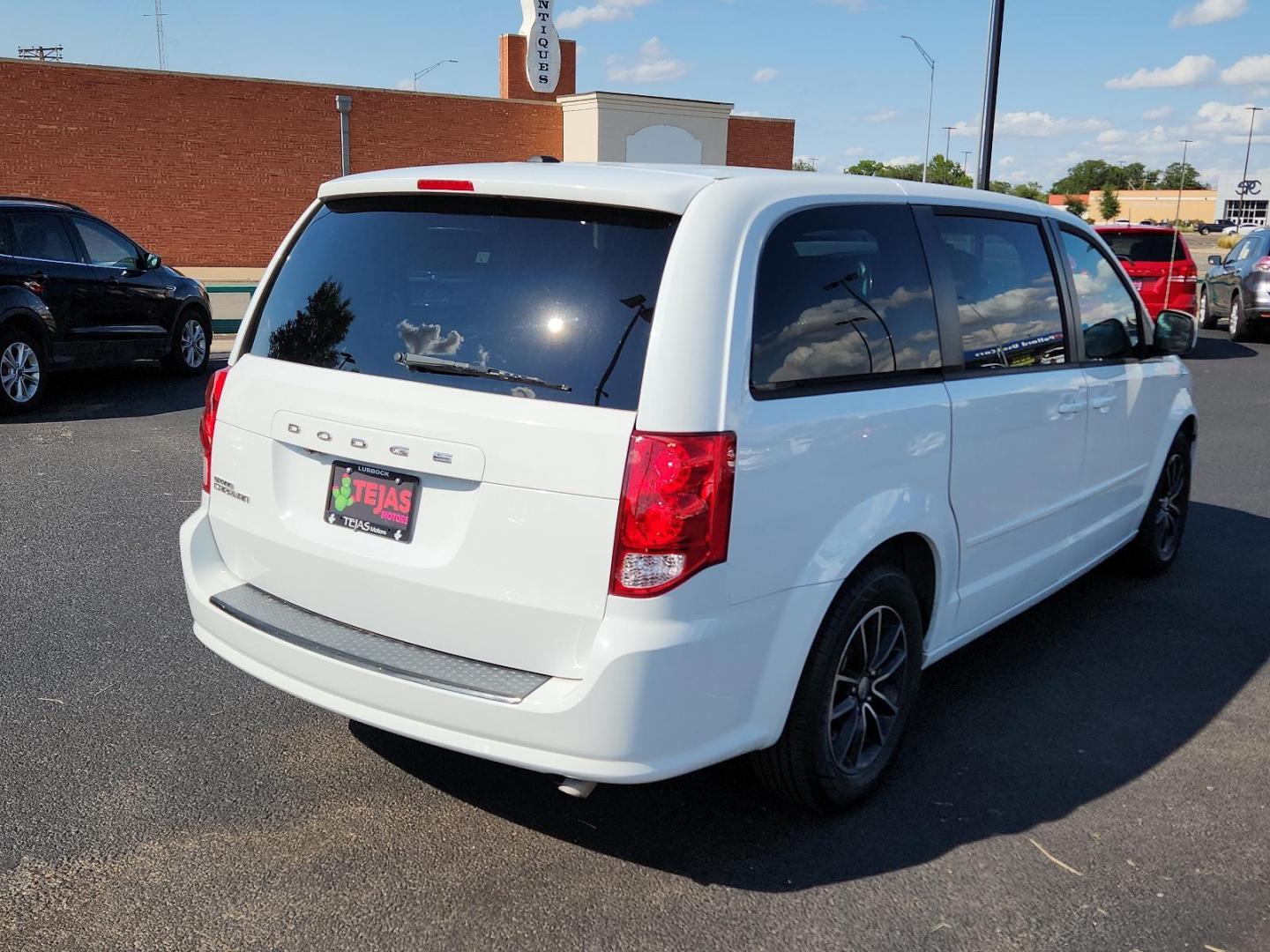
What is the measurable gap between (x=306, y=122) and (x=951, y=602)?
28.7 metres

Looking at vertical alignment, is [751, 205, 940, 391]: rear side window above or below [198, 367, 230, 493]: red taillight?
above

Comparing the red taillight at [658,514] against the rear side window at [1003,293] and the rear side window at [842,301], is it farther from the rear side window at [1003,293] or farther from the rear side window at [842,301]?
the rear side window at [1003,293]

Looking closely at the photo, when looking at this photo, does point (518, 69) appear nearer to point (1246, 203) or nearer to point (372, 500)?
point (372, 500)

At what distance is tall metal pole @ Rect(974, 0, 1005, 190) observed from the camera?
45.7 ft

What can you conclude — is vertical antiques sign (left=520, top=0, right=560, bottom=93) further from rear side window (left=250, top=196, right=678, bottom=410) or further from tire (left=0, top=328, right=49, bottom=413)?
rear side window (left=250, top=196, right=678, bottom=410)

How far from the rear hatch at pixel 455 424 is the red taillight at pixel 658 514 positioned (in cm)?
3

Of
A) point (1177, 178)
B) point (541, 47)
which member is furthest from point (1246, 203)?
point (541, 47)

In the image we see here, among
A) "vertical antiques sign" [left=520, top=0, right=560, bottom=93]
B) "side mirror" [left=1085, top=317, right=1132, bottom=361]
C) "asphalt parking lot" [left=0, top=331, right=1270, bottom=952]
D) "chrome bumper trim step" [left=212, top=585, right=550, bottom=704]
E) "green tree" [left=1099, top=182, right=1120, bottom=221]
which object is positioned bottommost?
"asphalt parking lot" [left=0, top=331, right=1270, bottom=952]

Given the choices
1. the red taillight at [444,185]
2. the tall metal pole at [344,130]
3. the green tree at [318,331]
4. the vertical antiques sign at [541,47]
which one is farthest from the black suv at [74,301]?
the vertical antiques sign at [541,47]

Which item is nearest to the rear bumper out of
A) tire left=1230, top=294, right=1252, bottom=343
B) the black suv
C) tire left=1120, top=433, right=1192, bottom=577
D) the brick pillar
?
tire left=1120, top=433, right=1192, bottom=577

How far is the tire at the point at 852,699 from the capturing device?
11.0 feet

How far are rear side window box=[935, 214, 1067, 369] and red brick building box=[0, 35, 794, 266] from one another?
24.7 metres

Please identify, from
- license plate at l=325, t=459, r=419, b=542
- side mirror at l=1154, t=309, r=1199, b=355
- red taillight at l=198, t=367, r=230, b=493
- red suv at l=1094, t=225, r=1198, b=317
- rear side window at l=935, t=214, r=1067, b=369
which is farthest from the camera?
red suv at l=1094, t=225, r=1198, b=317

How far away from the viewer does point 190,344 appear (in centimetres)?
1252
